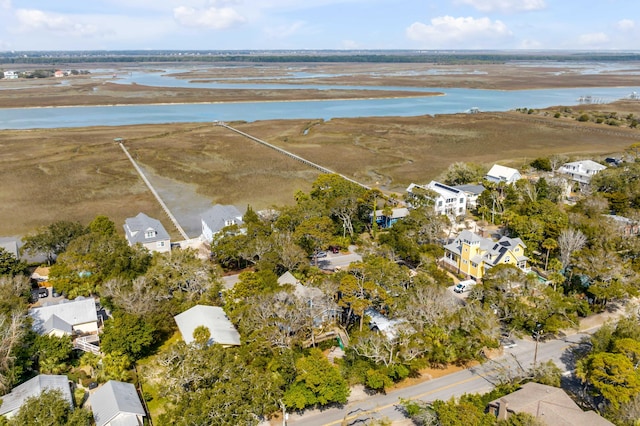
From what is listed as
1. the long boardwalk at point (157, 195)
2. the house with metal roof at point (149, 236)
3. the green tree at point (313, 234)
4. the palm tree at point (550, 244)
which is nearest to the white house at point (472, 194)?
the palm tree at point (550, 244)

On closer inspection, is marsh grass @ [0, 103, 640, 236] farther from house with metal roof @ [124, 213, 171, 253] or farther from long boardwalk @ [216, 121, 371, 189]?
house with metal roof @ [124, 213, 171, 253]

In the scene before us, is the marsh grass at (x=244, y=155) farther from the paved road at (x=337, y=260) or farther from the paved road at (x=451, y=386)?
the paved road at (x=451, y=386)

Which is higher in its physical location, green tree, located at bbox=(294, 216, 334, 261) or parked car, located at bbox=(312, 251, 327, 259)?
green tree, located at bbox=(294, 216, 334, 261)

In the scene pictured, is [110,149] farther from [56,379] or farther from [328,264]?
[56,379]

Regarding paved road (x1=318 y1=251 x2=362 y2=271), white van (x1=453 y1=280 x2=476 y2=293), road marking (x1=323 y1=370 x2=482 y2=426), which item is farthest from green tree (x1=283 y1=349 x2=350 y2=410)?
paved road (x1=318 y1=251 x2=362 y2=271)

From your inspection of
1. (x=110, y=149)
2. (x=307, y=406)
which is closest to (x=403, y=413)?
(x=307, y=406)
